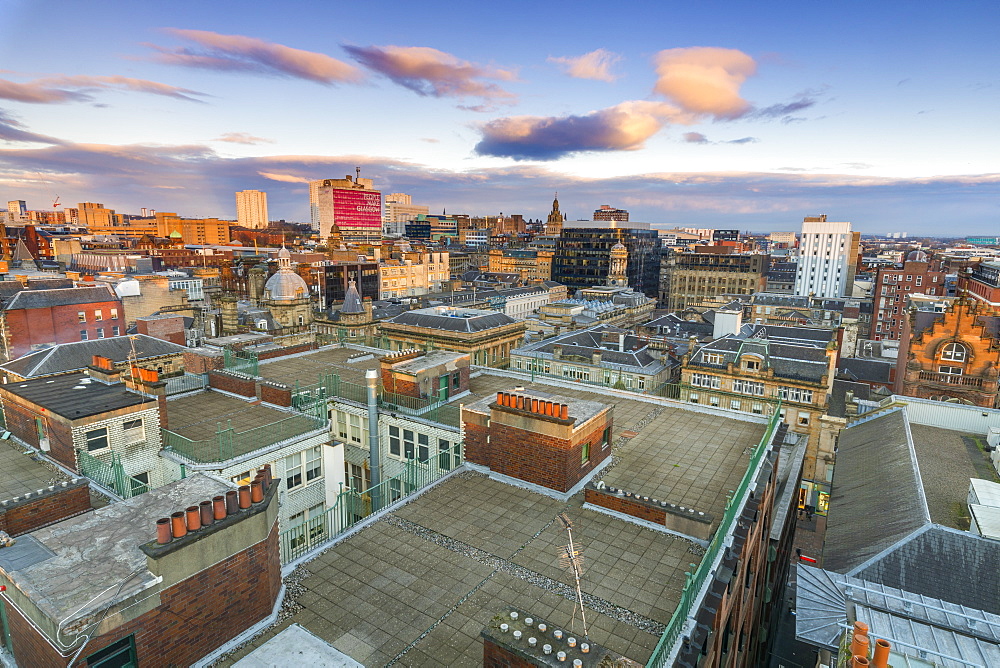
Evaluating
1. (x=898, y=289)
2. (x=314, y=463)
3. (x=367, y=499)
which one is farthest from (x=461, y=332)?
(x=898, y=289)

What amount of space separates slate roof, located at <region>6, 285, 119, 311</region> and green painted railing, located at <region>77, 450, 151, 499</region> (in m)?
51.4

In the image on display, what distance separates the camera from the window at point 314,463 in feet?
80.8

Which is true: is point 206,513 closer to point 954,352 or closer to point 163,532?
point 163,532

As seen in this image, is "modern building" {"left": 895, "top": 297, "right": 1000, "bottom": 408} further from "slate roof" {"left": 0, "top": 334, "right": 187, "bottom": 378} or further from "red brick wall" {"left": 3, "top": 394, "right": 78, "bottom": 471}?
"slate roof" {"left": 0, "top": 334, "right": 187, "bottom": 378}

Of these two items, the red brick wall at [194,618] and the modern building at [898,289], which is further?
the modern building at [898,289]

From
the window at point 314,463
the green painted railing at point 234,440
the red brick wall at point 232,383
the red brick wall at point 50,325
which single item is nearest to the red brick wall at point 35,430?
the green painted railing at point 234,440

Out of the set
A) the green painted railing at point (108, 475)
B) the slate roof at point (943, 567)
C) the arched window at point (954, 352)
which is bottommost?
the slate roof at point (943, 567)

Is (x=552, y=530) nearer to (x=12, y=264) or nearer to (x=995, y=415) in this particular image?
(x=995, y=415)

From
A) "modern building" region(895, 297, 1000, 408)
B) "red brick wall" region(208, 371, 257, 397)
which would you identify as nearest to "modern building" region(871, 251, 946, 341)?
"modern building" region(895, 297, 1000, 408)

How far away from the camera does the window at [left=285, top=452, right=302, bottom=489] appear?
23.6 meters

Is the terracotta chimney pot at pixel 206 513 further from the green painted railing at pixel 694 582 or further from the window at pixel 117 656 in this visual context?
the green painted railing at pixel 694 582

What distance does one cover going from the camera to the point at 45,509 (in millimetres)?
15094

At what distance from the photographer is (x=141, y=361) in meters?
41.8

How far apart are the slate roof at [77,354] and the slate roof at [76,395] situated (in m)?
10.8
